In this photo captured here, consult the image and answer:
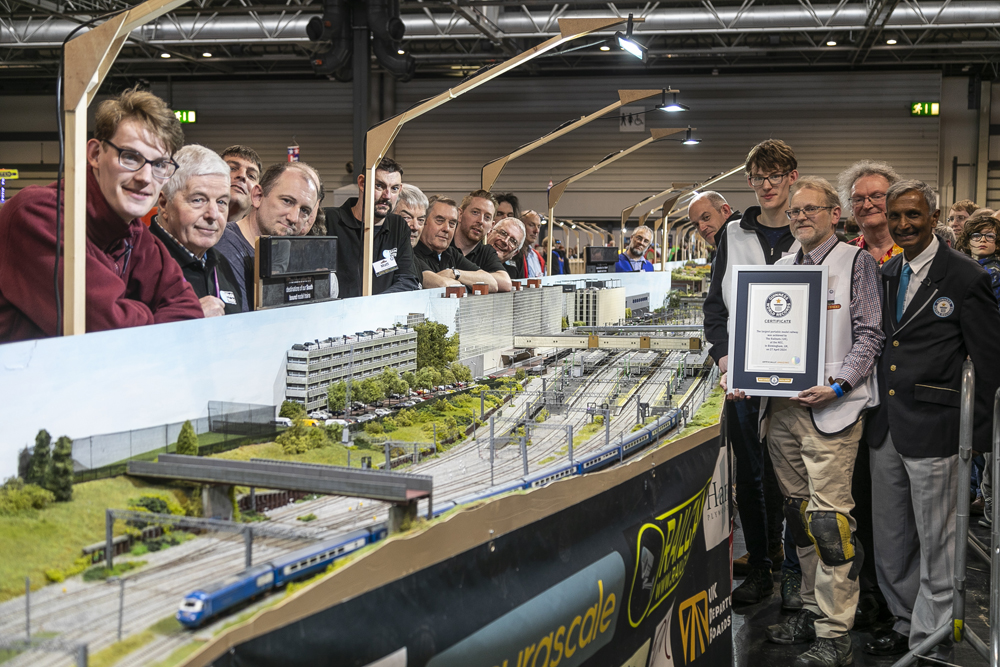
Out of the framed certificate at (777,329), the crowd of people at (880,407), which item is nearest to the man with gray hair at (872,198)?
the crowd of people at (880,407)

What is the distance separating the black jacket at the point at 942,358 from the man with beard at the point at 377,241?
275cm

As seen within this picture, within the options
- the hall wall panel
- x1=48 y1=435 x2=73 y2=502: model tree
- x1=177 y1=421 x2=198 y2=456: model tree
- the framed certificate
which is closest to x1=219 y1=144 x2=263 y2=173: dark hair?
x1=177 y1=421 x2=198 y2=456: model tree

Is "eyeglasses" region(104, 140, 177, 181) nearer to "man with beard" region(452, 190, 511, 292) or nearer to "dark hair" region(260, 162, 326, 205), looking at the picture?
"dark hair" region(260, 162, 326, 205)

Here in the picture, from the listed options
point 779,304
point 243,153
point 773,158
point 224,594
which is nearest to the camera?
point 224,594

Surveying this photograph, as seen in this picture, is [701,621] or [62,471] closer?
[62,471]

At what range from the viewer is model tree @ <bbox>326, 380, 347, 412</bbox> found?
3.19 meters

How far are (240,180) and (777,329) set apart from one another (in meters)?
2.63

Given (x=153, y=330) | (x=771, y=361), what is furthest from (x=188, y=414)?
(x=771, y=361)

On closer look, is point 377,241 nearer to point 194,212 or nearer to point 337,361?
point 337,361

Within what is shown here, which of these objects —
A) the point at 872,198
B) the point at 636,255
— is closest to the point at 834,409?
the point at 872,198

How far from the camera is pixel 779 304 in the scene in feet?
12.5

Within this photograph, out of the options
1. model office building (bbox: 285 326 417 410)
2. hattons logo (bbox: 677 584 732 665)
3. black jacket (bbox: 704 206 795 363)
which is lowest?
hattons logo (bbox: 677 584 732 665)

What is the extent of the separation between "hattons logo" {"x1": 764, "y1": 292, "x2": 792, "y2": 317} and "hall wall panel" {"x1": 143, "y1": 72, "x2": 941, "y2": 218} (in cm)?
2297

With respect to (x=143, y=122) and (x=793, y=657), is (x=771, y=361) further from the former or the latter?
(x=143, y=122)
